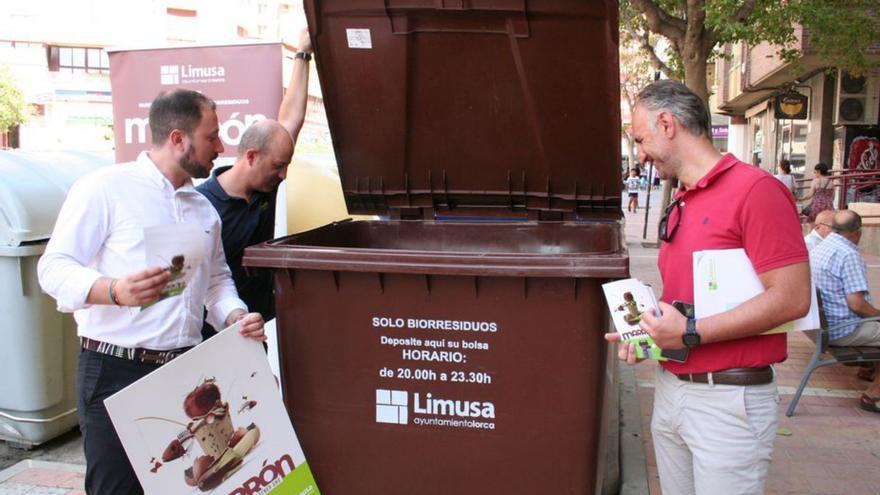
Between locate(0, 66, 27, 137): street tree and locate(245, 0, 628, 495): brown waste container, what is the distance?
136ft

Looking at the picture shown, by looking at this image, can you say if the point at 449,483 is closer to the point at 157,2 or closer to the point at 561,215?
the point at 561,215

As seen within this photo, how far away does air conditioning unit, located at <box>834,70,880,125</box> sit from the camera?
675 inches

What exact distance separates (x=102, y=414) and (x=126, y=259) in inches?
19.8

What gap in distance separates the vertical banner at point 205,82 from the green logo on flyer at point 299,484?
2.39 meters

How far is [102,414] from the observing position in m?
2.34

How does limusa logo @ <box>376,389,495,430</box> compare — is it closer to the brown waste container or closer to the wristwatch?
the brown waste container

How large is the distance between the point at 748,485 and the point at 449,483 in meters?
0.98

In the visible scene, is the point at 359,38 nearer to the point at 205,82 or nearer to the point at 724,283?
the point at 205,82

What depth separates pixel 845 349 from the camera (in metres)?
4.66

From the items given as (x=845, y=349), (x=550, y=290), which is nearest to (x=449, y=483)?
(x=550, y=290)

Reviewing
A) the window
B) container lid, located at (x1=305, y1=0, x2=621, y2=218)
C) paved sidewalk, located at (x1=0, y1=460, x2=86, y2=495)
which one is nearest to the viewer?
container lid, located at (x1=305, y1=0, x2=621, y2=218)

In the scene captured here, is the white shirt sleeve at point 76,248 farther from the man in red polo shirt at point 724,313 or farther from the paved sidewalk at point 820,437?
the paved sidewalk at point 820,437

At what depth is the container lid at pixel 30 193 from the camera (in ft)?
12.6

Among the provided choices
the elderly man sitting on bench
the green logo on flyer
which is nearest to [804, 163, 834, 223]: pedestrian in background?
the elderly man sitting on bench
